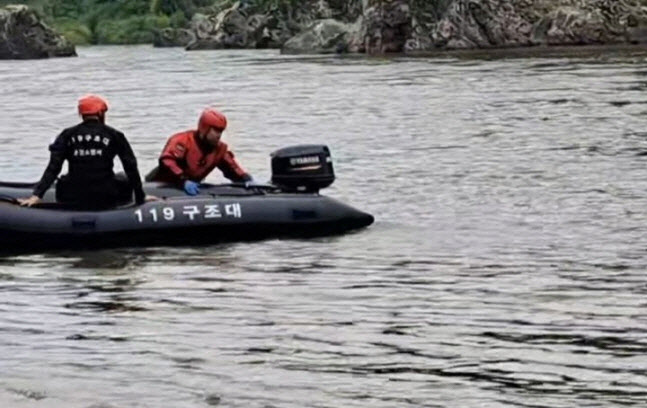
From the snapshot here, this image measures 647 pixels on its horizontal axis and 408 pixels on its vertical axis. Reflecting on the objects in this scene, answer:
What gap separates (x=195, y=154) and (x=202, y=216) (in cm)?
92

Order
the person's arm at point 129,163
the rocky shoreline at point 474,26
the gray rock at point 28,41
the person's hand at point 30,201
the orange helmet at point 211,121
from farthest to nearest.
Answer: the gray rock at point 28,41
the rocky shoreline at point 474,26
the orange helmet at point 211,121
the person's hand at point 30,201
the person's arm at point 129,163

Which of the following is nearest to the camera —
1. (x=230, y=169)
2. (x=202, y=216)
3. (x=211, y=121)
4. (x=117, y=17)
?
(x=202, y=216)

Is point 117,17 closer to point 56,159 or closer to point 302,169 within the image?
point 302,169

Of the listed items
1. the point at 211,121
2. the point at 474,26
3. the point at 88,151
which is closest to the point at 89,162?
the point at 88,151

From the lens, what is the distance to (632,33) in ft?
264

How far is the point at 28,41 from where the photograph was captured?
103312 millimetres

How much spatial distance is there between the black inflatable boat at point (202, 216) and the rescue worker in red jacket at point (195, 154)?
159mm

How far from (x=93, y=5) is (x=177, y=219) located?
150 metres

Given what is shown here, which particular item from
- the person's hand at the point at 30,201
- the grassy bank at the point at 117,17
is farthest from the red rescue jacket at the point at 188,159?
the grassy bank at the point at 117,17

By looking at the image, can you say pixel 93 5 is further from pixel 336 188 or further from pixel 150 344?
pixel 150 344

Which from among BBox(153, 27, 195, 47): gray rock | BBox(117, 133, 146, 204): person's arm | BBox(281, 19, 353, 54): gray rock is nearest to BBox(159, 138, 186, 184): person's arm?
BBox(117, 133, 146, 204): person's arm

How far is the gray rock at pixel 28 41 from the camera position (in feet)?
339

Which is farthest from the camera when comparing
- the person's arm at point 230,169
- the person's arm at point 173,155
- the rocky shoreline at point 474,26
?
the rocky shoreline at point 474,26

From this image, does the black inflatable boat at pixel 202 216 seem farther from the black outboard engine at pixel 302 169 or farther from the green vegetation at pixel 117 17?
the green vegetation at pixel 117 17
